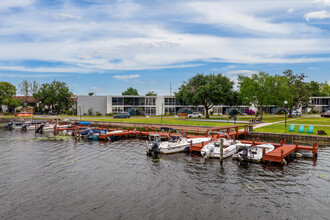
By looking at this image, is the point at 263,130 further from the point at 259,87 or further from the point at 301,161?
the point at 259,87

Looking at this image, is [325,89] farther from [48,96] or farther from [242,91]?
[48,96]

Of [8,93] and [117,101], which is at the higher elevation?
[8,93]

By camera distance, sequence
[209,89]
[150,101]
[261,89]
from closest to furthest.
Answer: [261,89]
[209,89]
[150,101]

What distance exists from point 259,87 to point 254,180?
2049 inches

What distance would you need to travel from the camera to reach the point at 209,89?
70.8 m

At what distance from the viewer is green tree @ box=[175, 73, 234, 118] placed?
2788 inches

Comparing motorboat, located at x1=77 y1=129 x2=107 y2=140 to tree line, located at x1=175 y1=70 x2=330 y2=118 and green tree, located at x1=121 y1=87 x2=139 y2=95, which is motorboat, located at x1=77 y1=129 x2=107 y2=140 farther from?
green tree, located at x1=121 y1=87 x2=139 y2=95

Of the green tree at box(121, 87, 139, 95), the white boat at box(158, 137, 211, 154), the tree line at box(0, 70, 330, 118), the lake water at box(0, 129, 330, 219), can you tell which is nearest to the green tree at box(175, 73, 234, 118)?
the tree line at box(0, 70, 330, 118)

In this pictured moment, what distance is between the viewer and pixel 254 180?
2097 centimetres

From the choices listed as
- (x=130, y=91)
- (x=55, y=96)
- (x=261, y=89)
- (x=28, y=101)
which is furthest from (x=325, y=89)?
(x=28, y=101)

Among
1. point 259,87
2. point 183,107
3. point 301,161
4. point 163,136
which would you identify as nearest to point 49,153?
point 163,136

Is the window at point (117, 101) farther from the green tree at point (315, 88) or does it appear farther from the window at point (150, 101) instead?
the green tree at point (315, 88)

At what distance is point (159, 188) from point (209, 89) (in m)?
54.2

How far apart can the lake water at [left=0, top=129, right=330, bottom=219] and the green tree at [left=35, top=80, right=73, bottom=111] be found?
80.9m
